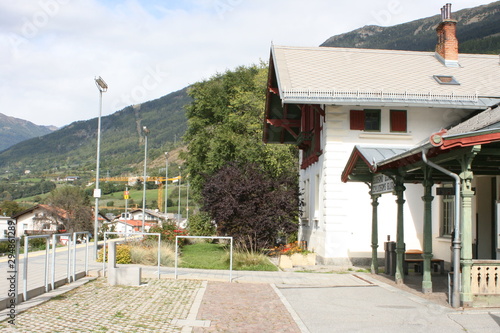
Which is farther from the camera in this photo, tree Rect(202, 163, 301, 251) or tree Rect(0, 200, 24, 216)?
tree Rect(0, 200, 24, 216)

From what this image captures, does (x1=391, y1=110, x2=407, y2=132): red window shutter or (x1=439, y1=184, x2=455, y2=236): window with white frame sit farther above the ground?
(x1=391, y1=110, x2=407, y2=132): red window shutter

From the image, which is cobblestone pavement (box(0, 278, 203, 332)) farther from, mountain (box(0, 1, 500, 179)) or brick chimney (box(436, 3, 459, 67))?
mountain (box(0, 1, 500, 179))

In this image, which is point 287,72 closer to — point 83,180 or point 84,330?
point 84,330

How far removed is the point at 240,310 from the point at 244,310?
77 millimetres

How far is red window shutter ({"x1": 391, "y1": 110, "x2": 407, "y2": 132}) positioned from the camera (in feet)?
67.2

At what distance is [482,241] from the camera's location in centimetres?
1769

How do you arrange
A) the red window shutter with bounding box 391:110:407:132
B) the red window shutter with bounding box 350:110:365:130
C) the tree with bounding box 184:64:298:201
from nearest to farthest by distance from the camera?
1. the red window shutter with bounding box 350:110:365:130
2. the red window shutter with bounding box 391:110:407:132
3. the tree with bounding box 184:64:298:201

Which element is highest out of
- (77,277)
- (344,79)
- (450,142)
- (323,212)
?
(344,79)

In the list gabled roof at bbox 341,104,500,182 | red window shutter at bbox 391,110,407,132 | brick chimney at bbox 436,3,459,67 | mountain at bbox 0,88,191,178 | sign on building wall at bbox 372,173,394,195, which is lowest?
sign on building wall at bbox 372,173,394,195

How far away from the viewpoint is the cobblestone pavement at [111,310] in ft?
28.6

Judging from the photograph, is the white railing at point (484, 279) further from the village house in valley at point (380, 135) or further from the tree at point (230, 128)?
the tree at point (230, 128)

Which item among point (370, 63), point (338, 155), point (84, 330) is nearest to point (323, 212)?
point (338, 155)

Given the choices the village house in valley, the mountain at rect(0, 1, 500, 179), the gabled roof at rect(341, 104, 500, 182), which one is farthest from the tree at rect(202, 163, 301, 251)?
the mountain at rect(0, 1, 500, 179)

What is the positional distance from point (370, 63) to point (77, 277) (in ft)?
49.0
